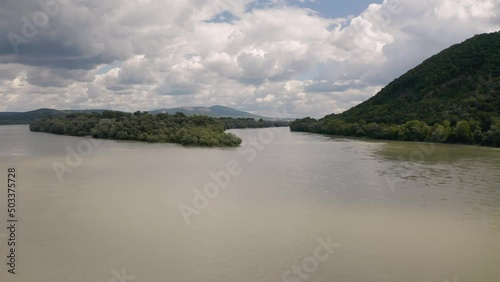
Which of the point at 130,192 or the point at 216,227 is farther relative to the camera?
the point at 130,192

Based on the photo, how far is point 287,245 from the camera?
10352 mm

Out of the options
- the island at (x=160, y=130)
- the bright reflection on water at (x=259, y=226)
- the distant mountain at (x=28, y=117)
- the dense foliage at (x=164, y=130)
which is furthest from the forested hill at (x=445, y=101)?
the distant mountain at (x=28, y=117)

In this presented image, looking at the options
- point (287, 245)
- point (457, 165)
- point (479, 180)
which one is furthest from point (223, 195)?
point (457, 165)

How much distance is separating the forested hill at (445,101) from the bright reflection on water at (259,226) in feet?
70.2

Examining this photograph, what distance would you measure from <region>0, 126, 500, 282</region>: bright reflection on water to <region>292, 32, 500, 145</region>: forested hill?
21.4m

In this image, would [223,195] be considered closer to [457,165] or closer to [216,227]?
[216,227]

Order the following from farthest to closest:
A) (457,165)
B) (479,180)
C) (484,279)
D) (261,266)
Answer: (457,165) → (479,180) → (261,266) → (484,279)

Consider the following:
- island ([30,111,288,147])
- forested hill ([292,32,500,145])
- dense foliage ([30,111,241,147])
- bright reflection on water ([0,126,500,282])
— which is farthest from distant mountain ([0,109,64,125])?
bright reflection on water ([0,126,500,282])

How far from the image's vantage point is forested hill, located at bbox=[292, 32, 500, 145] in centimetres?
4225

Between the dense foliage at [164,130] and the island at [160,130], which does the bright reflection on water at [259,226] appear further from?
the island at [160,130]

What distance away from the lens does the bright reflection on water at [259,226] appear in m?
8.83

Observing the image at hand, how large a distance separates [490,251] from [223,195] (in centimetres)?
989

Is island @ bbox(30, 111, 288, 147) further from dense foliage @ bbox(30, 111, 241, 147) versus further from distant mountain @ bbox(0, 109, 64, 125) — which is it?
distant mountain @ bbox(0, 109, 64, 125)

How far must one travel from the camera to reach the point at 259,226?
A: 1205cm
